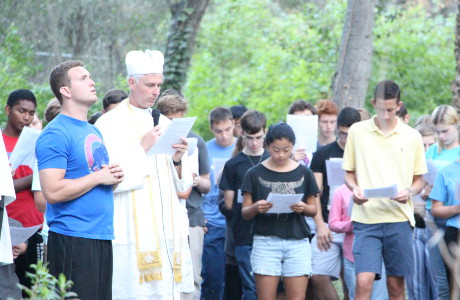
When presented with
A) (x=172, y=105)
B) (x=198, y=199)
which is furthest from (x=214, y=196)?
(x=172, y=105)

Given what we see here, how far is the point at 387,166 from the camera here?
8.48 meters

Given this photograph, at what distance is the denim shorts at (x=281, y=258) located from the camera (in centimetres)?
853

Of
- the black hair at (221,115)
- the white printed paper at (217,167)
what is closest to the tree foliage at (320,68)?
the black hair at (221,115)

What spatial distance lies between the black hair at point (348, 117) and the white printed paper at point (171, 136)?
117 inches

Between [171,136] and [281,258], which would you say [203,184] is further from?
[171,136]

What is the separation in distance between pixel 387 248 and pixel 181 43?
28.8ft

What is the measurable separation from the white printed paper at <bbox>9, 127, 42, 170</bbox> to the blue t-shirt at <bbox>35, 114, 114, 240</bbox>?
1254 mm

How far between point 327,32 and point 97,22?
576cm

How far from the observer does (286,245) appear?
8.55 metres

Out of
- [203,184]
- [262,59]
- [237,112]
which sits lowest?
[203,184]

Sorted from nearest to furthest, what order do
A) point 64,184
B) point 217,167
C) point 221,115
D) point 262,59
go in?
A: 1. point 64,184
2. point 217,167
3. point 221,115
4. point 262,59

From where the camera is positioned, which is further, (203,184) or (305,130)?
(305,130)

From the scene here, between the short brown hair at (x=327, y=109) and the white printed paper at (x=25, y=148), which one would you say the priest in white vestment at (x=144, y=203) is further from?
the short brown hair at (x=327, y=109)

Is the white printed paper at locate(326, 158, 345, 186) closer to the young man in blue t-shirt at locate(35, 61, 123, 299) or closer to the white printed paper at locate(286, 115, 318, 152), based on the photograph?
the white printed paper at locate(286, 115, 318, 152)
